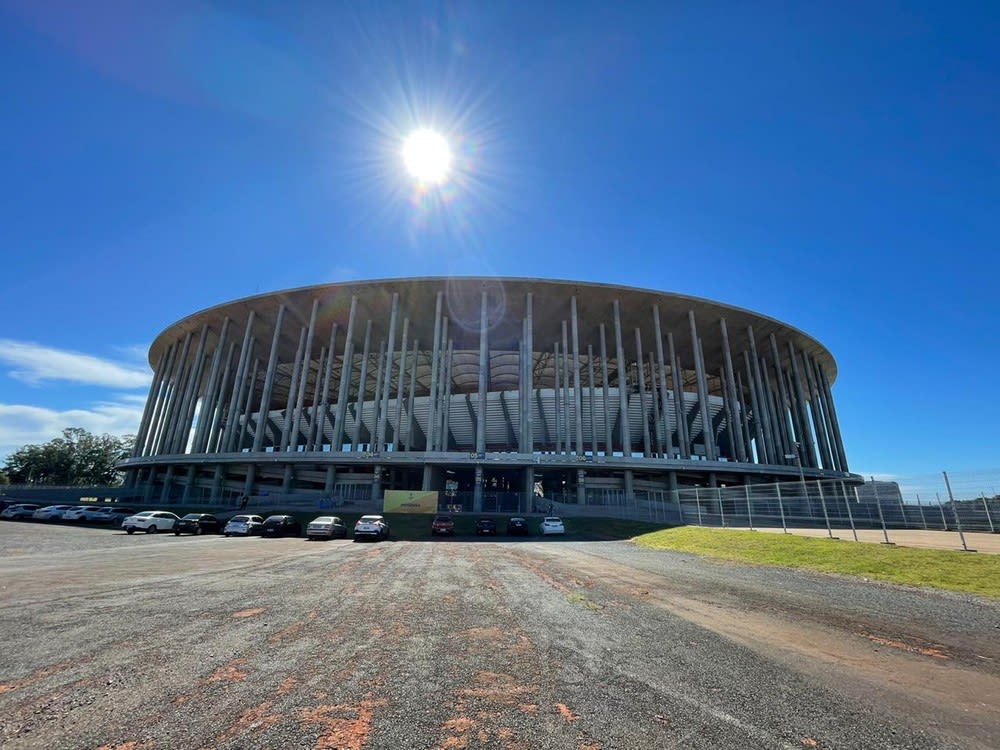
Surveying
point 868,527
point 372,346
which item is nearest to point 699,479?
point 868,527

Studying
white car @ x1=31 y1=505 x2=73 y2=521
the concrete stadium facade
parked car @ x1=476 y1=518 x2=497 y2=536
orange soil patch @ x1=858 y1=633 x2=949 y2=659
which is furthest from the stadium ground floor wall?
orange soil patch @ x1=858 y1=633 x2=949 y2=659

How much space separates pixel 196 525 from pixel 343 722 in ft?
111

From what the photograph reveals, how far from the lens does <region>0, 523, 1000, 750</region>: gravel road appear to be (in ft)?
11.8

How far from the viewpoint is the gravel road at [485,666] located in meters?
3.60

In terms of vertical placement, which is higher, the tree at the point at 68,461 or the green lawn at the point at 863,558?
the tree at the point at 68,461

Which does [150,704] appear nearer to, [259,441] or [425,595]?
[425,595]

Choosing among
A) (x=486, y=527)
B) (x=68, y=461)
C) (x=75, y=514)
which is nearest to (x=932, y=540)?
(x=486, y=527)

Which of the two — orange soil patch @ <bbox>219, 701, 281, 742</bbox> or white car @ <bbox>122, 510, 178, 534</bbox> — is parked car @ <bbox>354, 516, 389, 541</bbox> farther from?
orange soil patch @ <bbox>219, 701, 281, 742</bbox>

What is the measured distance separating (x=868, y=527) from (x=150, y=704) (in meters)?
30.9

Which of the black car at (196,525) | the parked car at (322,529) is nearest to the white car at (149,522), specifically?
the black car at (196,525)

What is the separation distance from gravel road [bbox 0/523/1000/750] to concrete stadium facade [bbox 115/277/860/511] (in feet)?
118

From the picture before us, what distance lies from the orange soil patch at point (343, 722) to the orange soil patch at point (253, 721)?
0.25 m

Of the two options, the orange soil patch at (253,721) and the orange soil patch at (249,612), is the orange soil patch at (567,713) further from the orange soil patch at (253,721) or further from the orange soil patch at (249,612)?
the orange soil patch at (249,612)

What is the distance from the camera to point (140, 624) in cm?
661
